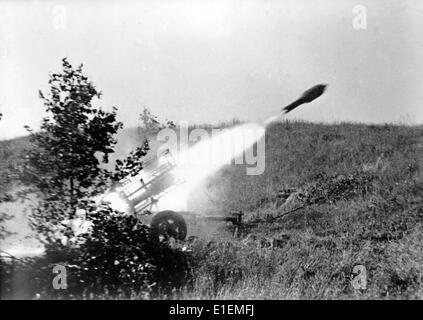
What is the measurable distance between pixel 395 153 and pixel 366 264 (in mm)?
12151

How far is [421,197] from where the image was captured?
45.9 ft

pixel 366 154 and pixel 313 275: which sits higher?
pixel 366 154

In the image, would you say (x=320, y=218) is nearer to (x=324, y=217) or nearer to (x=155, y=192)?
(x=324, y=217)

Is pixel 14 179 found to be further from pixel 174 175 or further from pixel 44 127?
pixel 174 175

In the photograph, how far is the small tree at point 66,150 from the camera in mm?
6258

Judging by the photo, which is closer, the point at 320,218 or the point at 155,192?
the point at 155,192

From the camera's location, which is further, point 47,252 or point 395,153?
point 395,153

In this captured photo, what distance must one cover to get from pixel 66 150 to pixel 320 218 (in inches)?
395

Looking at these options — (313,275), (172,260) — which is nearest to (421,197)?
(313,275)

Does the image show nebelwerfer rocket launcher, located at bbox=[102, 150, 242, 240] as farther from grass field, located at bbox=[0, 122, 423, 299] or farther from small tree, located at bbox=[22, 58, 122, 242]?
small tree, located at bbox=[22, 58, 122, 242]

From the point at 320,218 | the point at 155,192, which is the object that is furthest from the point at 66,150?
the point at 320,218

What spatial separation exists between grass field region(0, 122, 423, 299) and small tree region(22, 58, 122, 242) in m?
2.11

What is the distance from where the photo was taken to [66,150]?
20.6 ft
